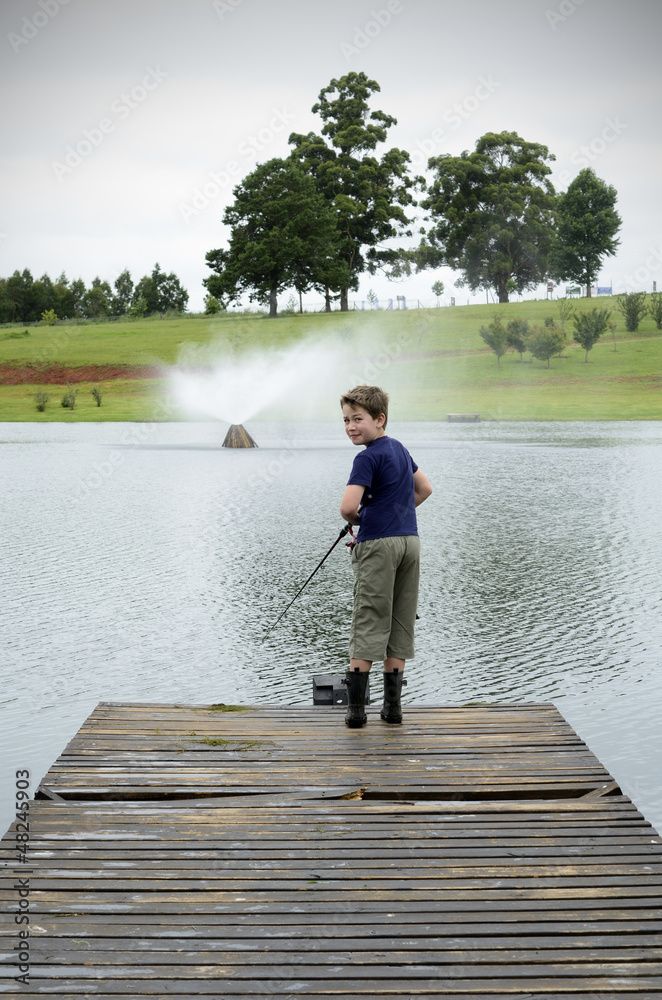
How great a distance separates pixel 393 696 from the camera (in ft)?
17.5

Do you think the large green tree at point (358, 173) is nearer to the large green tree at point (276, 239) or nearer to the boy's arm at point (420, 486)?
the large green tree at point (276, 239)

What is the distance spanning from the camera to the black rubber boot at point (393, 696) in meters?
5.33

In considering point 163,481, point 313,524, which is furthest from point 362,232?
point 313,524

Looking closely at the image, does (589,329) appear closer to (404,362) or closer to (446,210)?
(404,362)

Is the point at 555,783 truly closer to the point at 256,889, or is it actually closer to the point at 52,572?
the point at 256,889

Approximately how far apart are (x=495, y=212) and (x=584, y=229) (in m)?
8.03

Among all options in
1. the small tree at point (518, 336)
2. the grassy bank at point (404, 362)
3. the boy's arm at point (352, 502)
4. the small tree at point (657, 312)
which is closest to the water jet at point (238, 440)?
the grassy bank at point (404, 362)

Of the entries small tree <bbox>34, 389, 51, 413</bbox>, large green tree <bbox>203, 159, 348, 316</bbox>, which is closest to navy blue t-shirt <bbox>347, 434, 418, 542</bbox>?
small tree <bbox>34, 389, 51, 413</bbox>

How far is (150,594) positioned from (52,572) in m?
1.67

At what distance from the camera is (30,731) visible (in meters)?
6.34

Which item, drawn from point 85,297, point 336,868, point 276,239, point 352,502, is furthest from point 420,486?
point 85,297

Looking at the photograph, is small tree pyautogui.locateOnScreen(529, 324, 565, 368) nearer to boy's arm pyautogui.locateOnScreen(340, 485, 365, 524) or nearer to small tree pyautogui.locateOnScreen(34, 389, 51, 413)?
small tree pyautogui.locateOnScreen(34, 389, 51, 413)

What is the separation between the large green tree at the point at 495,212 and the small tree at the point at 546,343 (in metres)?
34.4

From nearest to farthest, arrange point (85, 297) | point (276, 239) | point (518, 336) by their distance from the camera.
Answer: point (518, 336) < point (276, 239) < point (85, 297)
